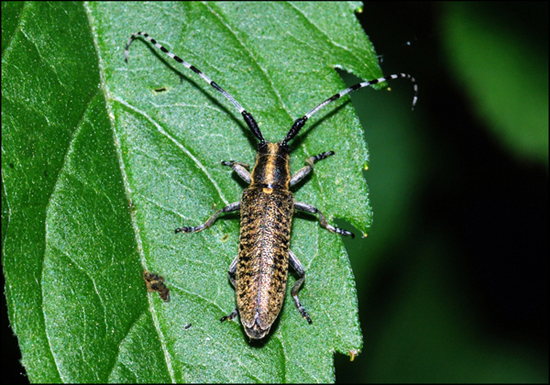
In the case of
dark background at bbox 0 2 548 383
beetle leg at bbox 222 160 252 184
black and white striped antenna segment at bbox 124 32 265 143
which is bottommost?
dark background at bbox 0 2 548 383

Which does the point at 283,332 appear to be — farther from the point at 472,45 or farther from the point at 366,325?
the point at 472,45

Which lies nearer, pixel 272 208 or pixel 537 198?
pixel 272 208

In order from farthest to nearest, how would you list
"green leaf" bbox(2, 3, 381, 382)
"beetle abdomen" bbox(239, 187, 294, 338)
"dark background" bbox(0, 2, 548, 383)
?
"dark background" bbox(0, 2, 548, 383), "beetle abdomen" bbox(239, 187, 294, 338), "green leaf" bbox(2, 3, 381, 382)

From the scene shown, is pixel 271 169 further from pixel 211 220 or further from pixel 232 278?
pixel 232 278

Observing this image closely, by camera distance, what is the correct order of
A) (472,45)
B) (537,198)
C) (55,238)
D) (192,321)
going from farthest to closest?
(537,198) < (472,45) < (192,321) < (55,238)

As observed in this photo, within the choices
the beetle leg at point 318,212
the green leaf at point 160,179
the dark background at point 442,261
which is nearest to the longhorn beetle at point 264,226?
the beetle leg at point 318,212

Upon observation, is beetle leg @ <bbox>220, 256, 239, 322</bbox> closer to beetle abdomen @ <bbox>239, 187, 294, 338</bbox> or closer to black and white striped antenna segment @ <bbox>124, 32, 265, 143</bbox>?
beetle abdomen @ <bbox>239, 187, 294, 338</bbox>

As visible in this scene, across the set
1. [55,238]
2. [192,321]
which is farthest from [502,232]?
[55,238]

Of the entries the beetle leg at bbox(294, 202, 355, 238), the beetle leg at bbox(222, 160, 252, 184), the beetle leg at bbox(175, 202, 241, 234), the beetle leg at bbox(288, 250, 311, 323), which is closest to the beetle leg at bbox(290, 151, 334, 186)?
the beetle leg at bbox(294, 202, 355, 238)
